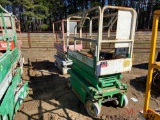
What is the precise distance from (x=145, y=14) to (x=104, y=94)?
32420 millimetres

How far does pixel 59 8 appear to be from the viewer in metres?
35.3

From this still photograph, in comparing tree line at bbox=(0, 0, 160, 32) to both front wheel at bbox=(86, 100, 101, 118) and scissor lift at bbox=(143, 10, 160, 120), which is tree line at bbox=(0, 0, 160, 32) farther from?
scissor lift at bbox=(143, 10, 160, 120)

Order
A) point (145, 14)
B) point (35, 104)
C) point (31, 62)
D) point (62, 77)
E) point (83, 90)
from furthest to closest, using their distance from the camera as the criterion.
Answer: point (145, 14), point (31, 62), point (62, 77), point (35, 104), point (83, 90)

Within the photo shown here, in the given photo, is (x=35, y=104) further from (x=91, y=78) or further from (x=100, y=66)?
(x=100, y=66)

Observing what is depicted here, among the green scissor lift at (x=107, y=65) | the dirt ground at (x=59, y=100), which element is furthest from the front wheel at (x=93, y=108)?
the dirt ground at (x=59, y=100)

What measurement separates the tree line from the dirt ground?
76.5ft

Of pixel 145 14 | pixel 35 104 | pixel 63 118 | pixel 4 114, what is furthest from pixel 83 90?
pixel 145 14

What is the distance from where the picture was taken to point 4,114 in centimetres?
268

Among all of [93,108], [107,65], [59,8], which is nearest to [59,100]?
[93,108]

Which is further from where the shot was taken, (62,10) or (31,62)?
(62,10)

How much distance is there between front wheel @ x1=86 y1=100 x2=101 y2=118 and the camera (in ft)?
12.1

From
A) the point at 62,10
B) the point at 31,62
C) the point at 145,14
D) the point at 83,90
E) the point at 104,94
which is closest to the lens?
the point at 104,94

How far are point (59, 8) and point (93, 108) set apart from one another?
114 ft

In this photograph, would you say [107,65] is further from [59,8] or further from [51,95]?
[59,8]
